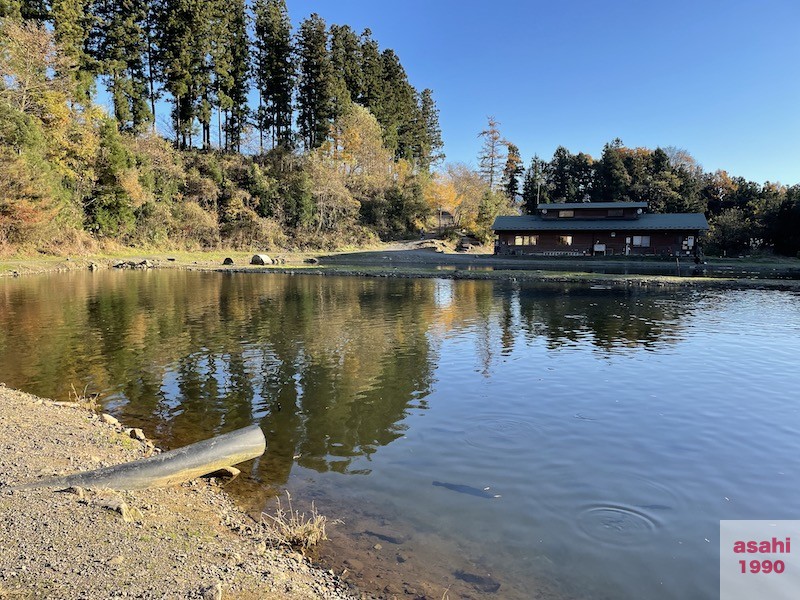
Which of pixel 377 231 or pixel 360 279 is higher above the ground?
pixel 377 231

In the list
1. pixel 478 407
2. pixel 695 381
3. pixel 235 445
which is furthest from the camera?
pixel 695 381

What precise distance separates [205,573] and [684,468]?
5765mm

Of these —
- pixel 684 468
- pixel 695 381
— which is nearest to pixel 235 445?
pixel 684 468

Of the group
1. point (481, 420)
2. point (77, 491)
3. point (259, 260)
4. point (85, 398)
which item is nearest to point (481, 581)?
point (77, 491)

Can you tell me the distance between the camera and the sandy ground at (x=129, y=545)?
334 cm

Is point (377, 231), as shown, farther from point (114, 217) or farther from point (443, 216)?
point (114, 217)

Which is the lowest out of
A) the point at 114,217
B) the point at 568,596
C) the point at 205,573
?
the point at 568,596

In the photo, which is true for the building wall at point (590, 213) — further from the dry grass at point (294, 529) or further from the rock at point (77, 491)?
the rock at point (77, 491)

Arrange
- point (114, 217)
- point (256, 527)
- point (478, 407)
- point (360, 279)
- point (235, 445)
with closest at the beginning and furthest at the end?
point (256, 527), point (235, 445), point (478, 407), point (360, 279), point (114, 217)

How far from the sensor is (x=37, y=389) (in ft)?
31.0

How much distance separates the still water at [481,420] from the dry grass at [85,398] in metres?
0.18

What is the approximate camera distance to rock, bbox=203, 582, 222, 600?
3307 mm

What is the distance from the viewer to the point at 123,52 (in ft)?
150

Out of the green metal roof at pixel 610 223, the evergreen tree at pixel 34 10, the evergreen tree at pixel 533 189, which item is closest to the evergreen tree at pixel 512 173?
the evergreen tree at pixel 533 189
